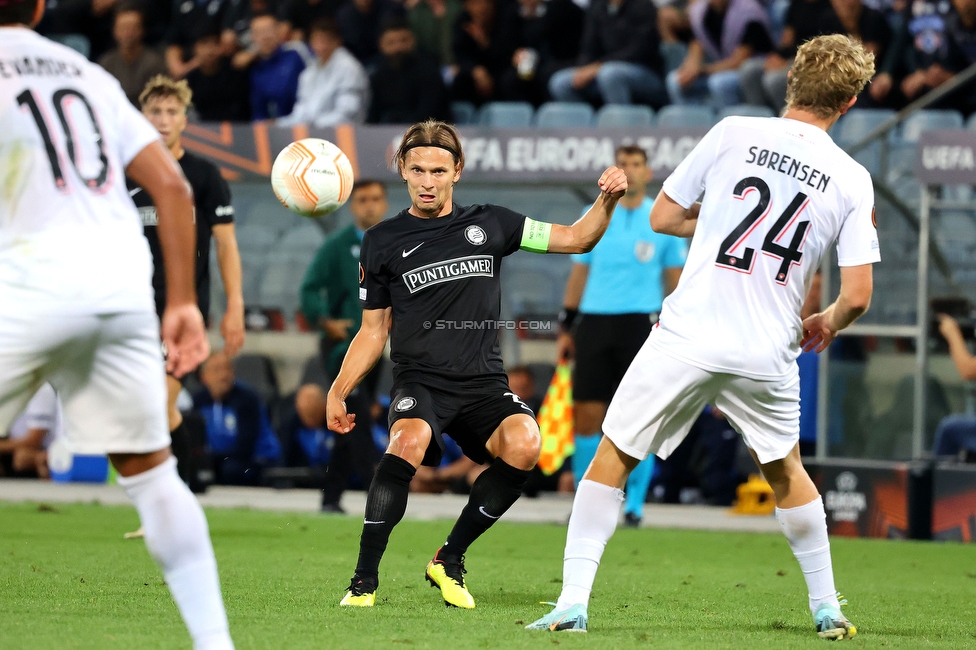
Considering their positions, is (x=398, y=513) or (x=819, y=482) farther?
(x=819, y=482)

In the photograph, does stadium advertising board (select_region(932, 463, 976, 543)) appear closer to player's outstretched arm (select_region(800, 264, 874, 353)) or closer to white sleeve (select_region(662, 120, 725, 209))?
player's outstretched arm (select_region(800, 264, 874, 353))

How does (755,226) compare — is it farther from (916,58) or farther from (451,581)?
(916,58)

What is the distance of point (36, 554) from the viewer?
674 centimetres

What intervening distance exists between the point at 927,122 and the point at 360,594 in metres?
7.62

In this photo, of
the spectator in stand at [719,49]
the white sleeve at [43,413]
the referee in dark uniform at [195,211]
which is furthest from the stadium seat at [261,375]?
the referee in dark uniform at [195,211]

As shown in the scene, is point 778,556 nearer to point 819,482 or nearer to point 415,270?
point 819,482

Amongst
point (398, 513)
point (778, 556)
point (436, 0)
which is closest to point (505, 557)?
point (778, 556)

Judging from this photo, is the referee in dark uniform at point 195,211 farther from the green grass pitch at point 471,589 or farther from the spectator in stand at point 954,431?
the spectator in stand at point 954,431

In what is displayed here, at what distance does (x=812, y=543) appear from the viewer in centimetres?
482

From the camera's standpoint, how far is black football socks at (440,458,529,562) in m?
5.46

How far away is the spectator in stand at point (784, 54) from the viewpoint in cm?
1238

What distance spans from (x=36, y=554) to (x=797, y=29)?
8.75 metres

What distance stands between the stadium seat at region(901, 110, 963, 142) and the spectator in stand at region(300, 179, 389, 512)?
13.4 feet

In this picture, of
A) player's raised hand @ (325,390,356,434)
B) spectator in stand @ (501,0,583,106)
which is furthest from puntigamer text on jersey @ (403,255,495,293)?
spectator in stand @ (501,0,583,106)
